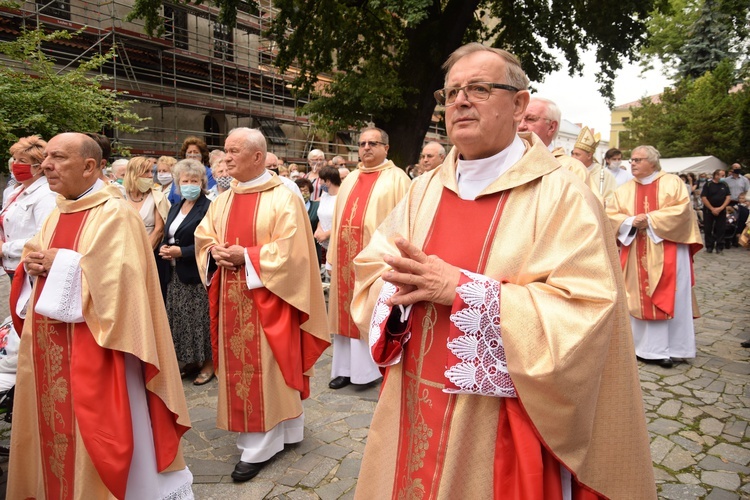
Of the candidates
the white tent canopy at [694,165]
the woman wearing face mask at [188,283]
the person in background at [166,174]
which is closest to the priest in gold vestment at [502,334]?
the woman wearing face mask at [188,283]

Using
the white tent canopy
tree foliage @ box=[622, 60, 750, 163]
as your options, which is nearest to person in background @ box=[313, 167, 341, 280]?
the white tent canopy

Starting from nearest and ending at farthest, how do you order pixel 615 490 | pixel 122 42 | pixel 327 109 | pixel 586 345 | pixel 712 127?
1. pixel 586 345
2. pixel 615 490
3. pixel 327 109
4. pixel 122 42
5. pixel 712 127

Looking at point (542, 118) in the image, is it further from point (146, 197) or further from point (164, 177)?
point (164, 177)

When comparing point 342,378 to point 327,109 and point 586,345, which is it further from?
point 327,109

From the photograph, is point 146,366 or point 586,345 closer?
point 586,345

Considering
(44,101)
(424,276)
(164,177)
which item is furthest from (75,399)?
(44,101)

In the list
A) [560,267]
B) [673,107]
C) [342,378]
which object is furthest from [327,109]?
[673,107]

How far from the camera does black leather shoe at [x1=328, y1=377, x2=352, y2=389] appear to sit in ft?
17.0

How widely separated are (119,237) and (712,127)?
35.7 m

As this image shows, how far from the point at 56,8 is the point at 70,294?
56.5ft

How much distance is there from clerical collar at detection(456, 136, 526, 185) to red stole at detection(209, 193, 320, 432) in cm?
201

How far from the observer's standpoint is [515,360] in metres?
1.71

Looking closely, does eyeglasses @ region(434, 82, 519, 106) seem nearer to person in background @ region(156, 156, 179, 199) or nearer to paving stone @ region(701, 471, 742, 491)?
paving stone @ region(701, 471, 742, 491)

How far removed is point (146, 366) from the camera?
2.92 meters
